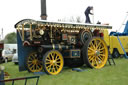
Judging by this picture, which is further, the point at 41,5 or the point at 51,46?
the point at 41,5

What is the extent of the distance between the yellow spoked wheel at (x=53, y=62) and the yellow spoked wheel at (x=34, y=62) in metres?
1.02

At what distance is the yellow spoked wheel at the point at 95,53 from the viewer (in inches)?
302

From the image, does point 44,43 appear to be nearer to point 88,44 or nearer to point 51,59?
point 51,59

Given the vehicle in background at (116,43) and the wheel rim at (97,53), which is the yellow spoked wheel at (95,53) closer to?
the wheel rim at (97,53)

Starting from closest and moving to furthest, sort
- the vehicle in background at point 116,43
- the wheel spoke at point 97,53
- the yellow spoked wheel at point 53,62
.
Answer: the yellow spoked wheel at point 53,62 → the wheel spoke at point 97,53 → the vehicle in background at point 116,43

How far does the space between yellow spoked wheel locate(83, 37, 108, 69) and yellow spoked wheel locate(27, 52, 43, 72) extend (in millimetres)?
2124

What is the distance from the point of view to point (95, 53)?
800cm

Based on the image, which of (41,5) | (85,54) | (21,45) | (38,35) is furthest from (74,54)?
(41,5)

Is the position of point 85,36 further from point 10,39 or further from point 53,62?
point 10,39

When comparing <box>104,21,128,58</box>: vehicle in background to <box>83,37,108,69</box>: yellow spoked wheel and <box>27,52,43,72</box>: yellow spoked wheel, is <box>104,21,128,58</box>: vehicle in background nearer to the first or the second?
<box>83,37,108,69</box>: yellow spoked wheel

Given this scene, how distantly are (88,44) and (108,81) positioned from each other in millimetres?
2580

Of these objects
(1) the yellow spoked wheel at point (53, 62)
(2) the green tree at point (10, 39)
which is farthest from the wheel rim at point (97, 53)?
(2) the green tree at point (10, 39)

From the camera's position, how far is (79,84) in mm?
5230

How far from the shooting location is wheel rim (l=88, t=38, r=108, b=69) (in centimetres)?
798
